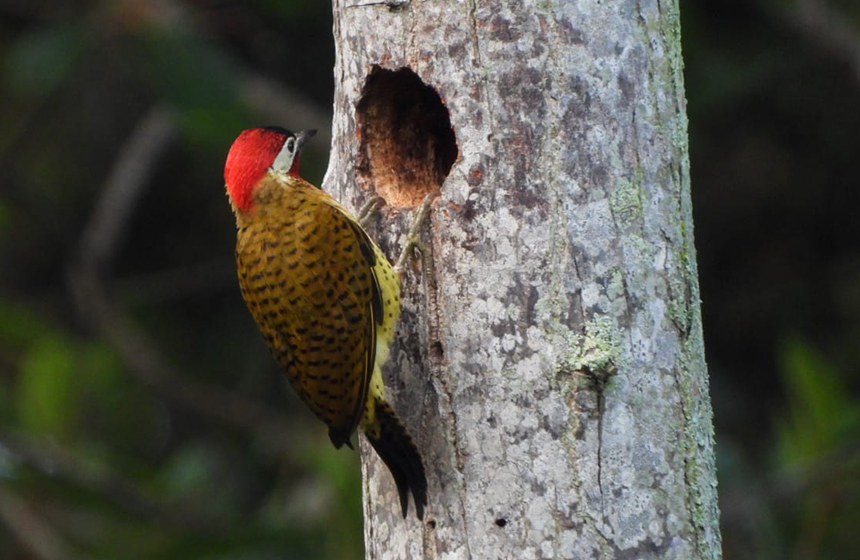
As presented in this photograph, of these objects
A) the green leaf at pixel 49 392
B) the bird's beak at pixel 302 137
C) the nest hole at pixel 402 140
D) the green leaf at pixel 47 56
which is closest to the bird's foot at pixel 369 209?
the nest hole at pixel 402 140

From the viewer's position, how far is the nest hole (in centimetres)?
391

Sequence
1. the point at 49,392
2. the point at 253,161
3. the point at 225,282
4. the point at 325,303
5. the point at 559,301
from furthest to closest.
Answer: the point at 225,282, the point at 49,392, the point at 253,161, the point at 325,303, the point at 559,301

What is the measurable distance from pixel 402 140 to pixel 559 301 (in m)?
0.84

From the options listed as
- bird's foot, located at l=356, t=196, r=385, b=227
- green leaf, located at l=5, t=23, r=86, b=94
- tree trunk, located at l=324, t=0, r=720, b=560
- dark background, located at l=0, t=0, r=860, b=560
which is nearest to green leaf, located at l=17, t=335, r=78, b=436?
dark background, located at l=0, t=0, r=860, b=560

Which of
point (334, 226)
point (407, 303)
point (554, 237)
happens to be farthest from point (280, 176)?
point (554, 237)

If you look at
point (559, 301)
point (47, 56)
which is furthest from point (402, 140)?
point (47, 56)

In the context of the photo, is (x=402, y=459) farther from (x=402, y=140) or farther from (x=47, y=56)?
(x=47, y=56)

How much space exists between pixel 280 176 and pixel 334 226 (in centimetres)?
46

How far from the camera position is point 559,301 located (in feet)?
11.2

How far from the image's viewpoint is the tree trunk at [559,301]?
339 cm

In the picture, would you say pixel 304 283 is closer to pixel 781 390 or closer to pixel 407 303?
pixel 407 303

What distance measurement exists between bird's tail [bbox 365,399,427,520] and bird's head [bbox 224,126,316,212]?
3.36ft

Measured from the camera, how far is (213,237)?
8273 mm

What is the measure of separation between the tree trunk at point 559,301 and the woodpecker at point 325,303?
0.30 ft
